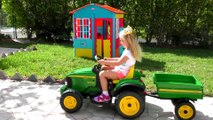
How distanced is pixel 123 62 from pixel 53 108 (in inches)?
57.0

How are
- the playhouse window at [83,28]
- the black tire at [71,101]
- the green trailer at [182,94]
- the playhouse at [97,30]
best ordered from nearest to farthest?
1. the green trailer at [182,94]
2. the black tire at [71,101]
3. the playhouse at [97,30]
4. the playhouse window at [83,28]

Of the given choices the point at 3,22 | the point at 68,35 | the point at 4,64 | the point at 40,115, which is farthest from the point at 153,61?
the point at 3,22

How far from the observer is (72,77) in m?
4.75

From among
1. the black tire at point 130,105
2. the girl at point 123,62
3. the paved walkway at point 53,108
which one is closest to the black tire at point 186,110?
the paved walkway at point 53,108

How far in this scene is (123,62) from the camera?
14.7 ft

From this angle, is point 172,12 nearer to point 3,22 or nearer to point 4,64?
point 4,64

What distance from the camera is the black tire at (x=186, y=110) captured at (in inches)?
173

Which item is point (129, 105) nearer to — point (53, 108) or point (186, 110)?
point (186, 110)

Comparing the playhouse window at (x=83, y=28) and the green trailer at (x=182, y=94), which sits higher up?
the playhouse window at (x=83, y=28)

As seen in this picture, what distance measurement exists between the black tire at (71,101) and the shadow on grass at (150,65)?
360 centimetres

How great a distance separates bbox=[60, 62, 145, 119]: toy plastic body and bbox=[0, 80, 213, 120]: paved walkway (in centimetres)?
18

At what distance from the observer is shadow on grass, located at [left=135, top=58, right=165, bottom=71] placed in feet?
26.0

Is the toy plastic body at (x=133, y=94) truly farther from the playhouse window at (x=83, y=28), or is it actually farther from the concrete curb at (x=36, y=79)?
the playhouse window at (x=83, y=28)

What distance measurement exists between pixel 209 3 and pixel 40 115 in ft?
33.5
